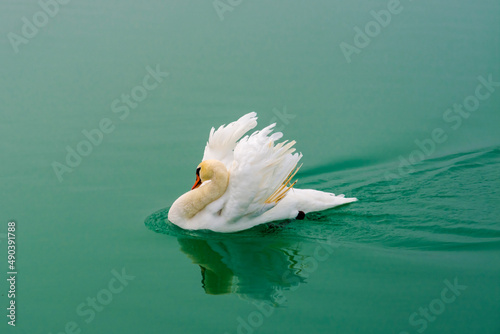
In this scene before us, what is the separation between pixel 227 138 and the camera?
6.82 m

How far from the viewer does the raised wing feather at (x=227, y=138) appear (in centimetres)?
679

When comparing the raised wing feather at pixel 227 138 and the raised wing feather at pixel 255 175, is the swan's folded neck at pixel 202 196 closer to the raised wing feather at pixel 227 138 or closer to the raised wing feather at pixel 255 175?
the raised wing feather at pixel 255 175

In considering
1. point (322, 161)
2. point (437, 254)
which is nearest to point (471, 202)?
point (437, 254)

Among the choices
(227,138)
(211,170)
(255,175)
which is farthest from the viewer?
(227,138)

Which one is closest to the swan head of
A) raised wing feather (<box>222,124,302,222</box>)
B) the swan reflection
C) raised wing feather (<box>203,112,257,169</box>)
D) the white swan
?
the white swan

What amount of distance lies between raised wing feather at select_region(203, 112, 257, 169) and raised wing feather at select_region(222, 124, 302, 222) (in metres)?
0.22

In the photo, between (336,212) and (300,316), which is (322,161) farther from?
(300,316)

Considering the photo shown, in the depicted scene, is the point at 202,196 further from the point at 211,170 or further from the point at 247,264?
the point at 247,264

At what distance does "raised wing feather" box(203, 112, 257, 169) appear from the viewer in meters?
6.79

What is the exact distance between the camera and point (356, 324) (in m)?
5.47

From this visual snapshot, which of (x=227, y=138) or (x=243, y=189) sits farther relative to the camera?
(x=227, y=138)

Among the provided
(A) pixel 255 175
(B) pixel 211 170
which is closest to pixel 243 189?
(A) pixel 255 175

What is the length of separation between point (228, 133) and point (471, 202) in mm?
3034

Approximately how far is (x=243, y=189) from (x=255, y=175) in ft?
0.64
